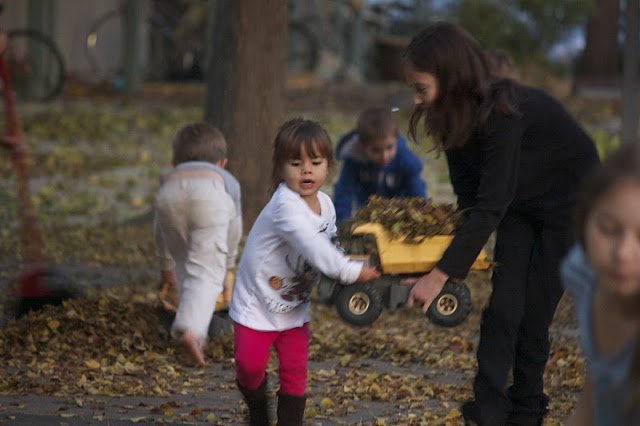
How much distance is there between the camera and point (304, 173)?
4.57 meters

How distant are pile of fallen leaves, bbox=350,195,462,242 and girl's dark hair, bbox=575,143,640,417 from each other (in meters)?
1.92

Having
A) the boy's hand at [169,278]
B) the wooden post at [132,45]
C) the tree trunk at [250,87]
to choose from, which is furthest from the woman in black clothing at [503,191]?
the wooden post at [132,45]

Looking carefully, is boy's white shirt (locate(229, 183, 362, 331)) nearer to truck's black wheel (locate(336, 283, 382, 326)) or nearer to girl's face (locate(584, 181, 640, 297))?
truck's black wheel (locate(336, 283, 382, 326))

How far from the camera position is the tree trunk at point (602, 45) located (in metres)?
25.5

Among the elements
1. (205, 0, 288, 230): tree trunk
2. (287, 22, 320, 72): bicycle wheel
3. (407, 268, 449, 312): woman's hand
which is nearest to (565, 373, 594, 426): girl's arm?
(407, 268, 449, 312): woman's hand

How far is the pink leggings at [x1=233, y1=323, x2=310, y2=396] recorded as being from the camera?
4.64 meters

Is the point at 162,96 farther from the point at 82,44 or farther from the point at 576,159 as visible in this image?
the point at 576,159

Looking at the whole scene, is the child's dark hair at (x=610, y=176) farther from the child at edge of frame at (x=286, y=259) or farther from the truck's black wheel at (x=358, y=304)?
the truck's black wheel at (x=358, y=304)

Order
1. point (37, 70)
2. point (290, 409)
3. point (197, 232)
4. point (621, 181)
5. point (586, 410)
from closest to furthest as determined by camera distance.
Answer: point (621, 181), point (586, 410), point (290, 409), point (197, 232), point (37, 70)

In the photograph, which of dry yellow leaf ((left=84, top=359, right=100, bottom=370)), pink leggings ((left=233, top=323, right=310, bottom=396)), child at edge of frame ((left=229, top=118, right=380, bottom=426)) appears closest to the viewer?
child at edge of frame ((left=229, top=118, right=380, bottom=426))

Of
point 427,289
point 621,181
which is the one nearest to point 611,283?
point 621,181

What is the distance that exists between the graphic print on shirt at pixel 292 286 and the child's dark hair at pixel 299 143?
324mm

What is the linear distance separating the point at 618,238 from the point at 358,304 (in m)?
2.06

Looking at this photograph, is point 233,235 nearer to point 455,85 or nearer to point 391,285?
point 391,285
